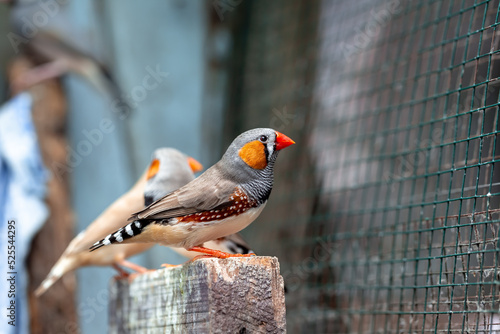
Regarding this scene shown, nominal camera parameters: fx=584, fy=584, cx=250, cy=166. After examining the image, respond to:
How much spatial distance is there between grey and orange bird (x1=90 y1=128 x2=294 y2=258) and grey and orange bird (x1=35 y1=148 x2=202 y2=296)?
48cm

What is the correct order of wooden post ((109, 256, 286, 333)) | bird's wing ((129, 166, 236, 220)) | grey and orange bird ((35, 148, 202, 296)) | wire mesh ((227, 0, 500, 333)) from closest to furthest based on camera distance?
wooden post ((109, 256, 286, 333)), bird's wing ((129, 166, 236, 220)), grey and orange bird ((35, 148, 202, 296)), wire mesh ((227, 0, 500, 333))

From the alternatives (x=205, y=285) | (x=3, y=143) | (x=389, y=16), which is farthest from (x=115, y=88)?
(x=205, y=285)

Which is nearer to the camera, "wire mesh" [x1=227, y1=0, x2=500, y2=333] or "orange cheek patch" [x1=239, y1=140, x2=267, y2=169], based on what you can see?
"orange cheek patch" [x1=239, y1=140, x2=267, y2=169]

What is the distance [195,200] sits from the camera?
2168 millimetres

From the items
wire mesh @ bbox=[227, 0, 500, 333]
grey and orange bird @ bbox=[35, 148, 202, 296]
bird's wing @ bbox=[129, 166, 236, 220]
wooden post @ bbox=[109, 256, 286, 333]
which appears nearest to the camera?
wooden post @ bbox=[109, 256, 286, 333]

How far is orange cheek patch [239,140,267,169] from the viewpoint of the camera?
7.19ft

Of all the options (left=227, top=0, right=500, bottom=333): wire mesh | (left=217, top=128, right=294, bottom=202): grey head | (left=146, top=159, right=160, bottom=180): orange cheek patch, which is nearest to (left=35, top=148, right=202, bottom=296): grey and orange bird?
(left=146, top=159, right=160, bottom=180): orange cheek patch

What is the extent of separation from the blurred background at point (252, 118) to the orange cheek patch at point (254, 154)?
1.69 meters

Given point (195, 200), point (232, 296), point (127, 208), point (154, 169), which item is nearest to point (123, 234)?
point (195, 200)

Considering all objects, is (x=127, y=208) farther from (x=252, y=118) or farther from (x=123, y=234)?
(x=252, y=118)

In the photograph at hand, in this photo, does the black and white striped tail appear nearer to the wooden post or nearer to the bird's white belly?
the bird's white belly

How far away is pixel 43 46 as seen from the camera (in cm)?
467

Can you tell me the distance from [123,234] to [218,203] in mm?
384

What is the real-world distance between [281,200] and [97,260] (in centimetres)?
180
